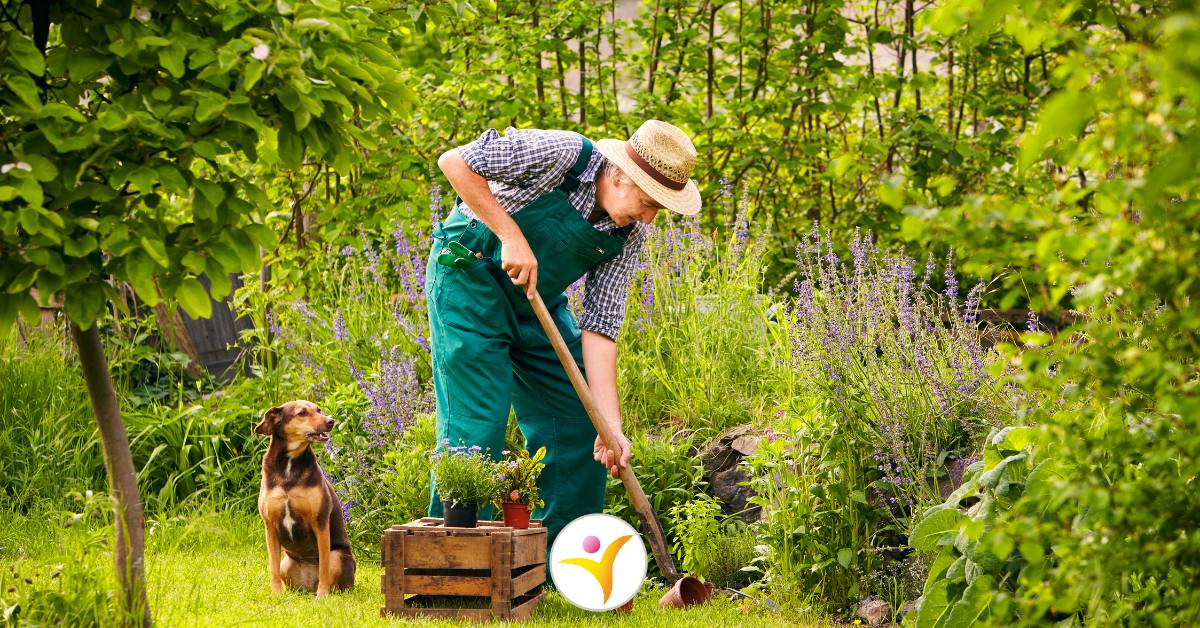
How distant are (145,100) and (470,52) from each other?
14.9 feet

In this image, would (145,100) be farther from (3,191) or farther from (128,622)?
(128,622)

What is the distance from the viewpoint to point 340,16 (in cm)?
266

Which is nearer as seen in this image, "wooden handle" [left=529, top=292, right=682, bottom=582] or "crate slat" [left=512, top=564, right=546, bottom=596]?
"crate slat" [left=512, top=564, right=546, bottom=596]

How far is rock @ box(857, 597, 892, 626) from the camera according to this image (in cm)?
369

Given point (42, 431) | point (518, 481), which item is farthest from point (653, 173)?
point (42, 431)

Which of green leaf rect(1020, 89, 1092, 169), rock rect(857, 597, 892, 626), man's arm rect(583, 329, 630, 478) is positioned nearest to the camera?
green leaf rect(1020, 89, 1092, 169)

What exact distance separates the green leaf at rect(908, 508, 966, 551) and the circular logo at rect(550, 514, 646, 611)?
1009 millimetres

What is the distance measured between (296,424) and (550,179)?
1.19m

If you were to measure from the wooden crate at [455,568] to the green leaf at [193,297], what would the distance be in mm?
1191

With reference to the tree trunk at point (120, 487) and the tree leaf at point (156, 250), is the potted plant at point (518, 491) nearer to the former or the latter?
the tree trunk at point (120, 487)

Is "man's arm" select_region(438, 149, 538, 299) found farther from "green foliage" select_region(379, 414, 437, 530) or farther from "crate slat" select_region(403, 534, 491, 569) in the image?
"green foliage" select_region(379, 414, 437, 530)

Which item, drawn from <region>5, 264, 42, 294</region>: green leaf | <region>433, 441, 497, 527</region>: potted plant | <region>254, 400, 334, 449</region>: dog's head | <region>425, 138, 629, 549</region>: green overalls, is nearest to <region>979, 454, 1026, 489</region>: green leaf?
<region>433, 441, 497, 527</region>: potted plant

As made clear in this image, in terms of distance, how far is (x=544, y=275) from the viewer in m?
4.01

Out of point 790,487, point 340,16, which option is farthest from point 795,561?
point 340,16
